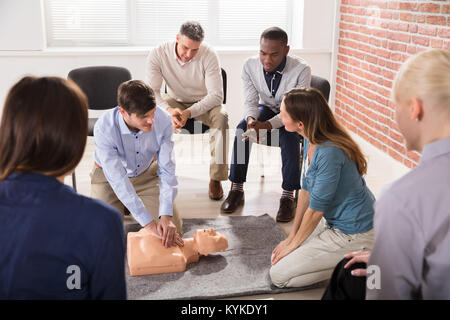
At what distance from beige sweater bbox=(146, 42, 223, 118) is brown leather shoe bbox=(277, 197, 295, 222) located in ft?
2.64

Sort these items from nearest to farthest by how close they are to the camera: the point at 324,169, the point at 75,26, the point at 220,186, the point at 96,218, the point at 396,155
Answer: the point at 96,218, the point at 324,169, the point at 220,186, the point at 396,155, the point at 75,26

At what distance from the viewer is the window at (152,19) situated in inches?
172

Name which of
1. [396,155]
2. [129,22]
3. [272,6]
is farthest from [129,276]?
[272,6]

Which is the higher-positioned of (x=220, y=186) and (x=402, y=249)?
(x=402, y=249)

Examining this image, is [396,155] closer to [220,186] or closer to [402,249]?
[220,186]

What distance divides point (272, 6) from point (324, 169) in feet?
9.93

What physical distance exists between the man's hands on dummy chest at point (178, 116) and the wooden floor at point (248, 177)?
0.46 metres

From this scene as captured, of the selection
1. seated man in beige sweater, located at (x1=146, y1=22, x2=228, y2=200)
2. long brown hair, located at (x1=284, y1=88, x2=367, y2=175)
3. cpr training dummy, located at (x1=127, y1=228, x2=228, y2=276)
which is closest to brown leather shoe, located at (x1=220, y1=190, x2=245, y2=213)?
seated man in beige sweater, located at (x1=146, y1=22, x2=228, y2=200)

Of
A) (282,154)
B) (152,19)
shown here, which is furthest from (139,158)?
(152,19)

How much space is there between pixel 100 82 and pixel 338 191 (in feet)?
6.46

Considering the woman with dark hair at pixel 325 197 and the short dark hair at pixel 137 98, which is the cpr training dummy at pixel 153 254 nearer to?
the woman with dark hair at pixel 325 197

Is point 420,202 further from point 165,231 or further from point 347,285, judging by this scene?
point 165,231

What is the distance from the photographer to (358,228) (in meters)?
2.05

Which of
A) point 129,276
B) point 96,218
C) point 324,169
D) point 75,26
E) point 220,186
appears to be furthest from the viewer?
point 75,26
